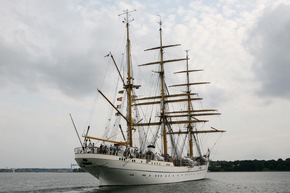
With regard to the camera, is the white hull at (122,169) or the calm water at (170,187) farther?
the calm water at (170,187)

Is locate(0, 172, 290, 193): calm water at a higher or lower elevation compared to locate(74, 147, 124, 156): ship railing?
lower

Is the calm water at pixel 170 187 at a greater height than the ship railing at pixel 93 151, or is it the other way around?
the ship railing at pixel 93 151

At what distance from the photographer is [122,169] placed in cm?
4828

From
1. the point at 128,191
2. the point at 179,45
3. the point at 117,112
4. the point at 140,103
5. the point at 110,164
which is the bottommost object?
the point at 128,191

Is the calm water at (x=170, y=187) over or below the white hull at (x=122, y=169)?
below

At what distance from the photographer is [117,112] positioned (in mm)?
55312

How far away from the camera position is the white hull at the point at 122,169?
4653 centimetres

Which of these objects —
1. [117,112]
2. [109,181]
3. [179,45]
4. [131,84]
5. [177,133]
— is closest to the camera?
[109,181]

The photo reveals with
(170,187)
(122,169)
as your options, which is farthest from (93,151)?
(170,187)

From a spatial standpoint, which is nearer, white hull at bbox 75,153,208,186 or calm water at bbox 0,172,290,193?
white hull at bbox 75,153,208,186

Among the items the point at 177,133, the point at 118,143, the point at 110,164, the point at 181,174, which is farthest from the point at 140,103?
the point at 110,164

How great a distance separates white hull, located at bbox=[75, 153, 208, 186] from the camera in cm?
4653

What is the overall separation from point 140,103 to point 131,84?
1737cm

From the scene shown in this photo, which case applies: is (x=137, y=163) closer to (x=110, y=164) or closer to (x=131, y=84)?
(x=110, y=164)
